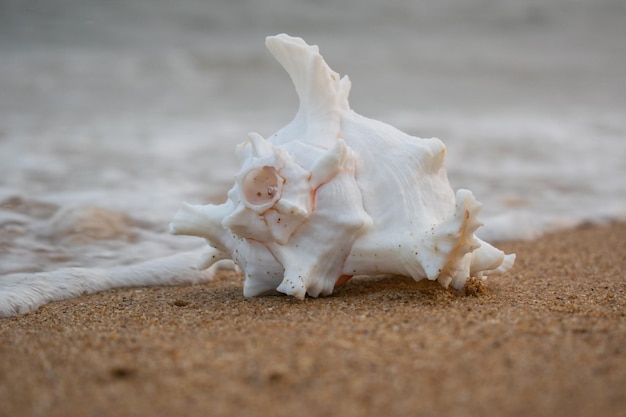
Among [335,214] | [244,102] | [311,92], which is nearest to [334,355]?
[335,214]

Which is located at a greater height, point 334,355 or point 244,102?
point 244,102

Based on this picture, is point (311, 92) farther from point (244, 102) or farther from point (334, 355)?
point (244, 102)

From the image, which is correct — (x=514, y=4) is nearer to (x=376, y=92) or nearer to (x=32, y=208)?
(x=376, y=92)

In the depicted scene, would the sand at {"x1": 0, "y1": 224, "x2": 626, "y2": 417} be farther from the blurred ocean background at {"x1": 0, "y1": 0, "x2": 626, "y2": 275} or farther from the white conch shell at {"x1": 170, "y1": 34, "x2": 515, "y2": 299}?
the blurred ocean background at {"x1": 0, "y1": 0, "x2": 626, "y2": 275}

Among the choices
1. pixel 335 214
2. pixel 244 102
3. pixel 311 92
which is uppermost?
pixel 244 102

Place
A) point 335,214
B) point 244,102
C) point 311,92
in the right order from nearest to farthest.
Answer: point 335,214, point 311,92, point 244,102

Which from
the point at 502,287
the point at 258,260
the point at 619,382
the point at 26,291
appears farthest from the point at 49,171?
the point at 619,382

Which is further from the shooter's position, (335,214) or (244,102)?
(244,102)

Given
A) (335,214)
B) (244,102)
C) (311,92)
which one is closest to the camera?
(335,214)
